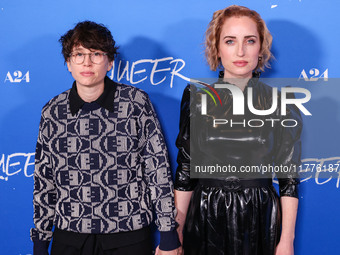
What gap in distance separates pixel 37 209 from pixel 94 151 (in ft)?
1.08

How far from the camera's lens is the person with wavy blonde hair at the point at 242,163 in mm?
1339

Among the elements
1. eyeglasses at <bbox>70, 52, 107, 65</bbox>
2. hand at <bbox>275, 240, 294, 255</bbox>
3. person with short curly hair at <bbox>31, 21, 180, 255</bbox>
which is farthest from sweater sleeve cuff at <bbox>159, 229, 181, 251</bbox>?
eyeglasses at <bbox>70, 52, 107, 65</bbox>

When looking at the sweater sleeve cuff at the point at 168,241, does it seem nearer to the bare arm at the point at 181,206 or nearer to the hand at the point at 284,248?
the bare arm at the point at 181,206

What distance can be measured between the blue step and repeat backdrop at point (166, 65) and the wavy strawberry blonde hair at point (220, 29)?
0.54 ft

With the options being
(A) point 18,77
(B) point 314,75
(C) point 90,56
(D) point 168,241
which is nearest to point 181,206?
(D) point 168,241

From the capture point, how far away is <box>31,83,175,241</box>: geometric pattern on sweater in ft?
4.38

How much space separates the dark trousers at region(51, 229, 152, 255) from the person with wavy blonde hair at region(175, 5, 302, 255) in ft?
0.62

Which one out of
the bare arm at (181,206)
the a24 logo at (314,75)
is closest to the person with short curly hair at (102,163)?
the bare arm at (181,206)

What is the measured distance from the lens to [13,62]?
170 centimetres

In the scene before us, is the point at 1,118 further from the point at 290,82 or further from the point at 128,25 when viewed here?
the point at 290,82

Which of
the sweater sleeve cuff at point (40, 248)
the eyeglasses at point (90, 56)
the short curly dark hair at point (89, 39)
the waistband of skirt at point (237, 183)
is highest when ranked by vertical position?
the short curly dark hair at point (89, 39)

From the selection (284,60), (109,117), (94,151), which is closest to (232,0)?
(284,60)

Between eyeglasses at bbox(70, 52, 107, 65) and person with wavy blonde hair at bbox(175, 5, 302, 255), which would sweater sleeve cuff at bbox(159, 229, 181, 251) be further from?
eyeglasses at bbox(70, 52, 107, 65)

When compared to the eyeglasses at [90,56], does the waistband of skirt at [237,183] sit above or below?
below
